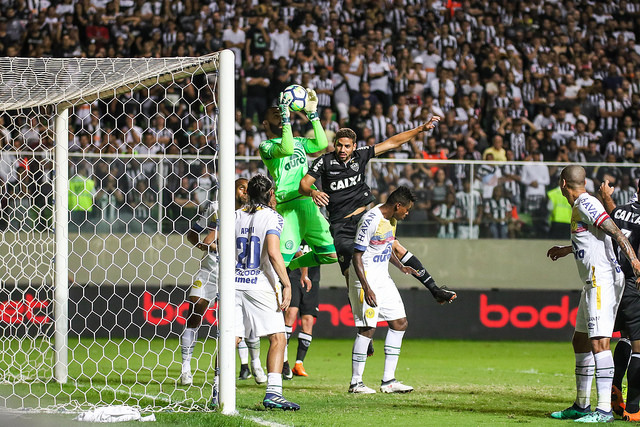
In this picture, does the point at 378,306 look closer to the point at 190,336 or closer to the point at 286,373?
the point at 286,373

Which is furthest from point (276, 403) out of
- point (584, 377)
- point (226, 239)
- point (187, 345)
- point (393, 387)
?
point (584, 377)

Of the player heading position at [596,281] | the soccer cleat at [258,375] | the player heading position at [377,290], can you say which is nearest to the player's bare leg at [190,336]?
the soccer cleat at [258,375]

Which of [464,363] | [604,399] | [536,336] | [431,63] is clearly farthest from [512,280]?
[604,399]

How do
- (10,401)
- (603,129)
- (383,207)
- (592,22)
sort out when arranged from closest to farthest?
(10,401), (383,207), (603,129), (592,22)

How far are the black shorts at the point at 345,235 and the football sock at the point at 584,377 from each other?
8.66ft

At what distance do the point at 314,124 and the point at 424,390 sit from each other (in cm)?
270

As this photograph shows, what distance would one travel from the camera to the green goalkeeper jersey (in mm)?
8609

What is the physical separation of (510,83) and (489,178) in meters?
4.99

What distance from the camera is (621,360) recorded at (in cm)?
701

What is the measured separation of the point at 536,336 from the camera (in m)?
13.8

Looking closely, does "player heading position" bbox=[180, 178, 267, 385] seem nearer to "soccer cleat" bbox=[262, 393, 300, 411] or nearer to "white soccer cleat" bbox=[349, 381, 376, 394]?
"white soccer cleat" bbox=[349, 381, 376, 394]

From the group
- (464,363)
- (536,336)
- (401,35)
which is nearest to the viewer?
(464,363)

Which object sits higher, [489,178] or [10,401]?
[489,178]

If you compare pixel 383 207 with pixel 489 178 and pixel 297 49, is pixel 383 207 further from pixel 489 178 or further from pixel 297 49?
pixel 297 49
